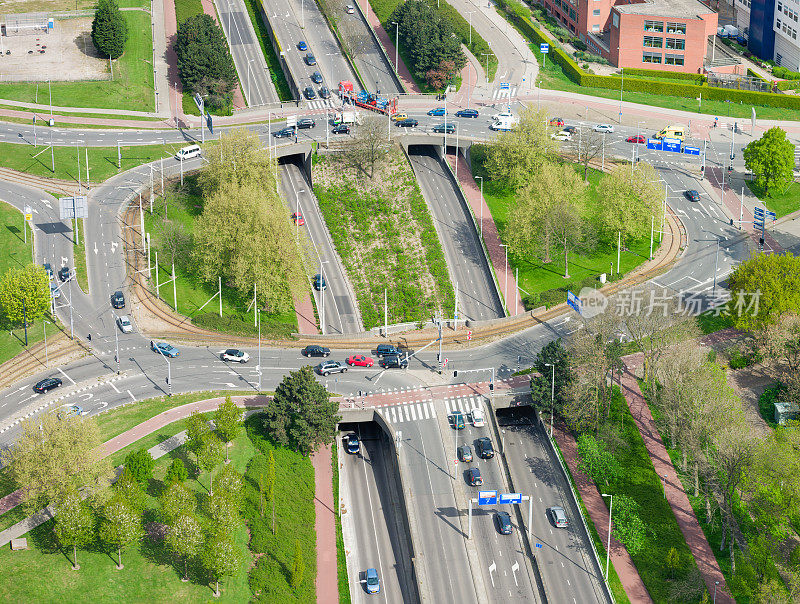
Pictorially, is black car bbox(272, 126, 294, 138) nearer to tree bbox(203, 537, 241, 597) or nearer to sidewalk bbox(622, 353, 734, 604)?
sidewalk bbox(622, 353, 734, 604)

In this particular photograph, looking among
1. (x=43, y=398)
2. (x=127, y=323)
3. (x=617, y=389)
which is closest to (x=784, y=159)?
(x=617, y=389)

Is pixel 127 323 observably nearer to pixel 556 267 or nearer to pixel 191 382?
pixel 191 382

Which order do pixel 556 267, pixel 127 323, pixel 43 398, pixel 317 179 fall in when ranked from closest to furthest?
pixel 43 398 → pixel 127 323 → pixel 556 267 → pixel 317 179

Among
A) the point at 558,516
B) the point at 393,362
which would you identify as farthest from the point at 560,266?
the point at 558,516

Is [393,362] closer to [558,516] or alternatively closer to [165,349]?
[165,349]

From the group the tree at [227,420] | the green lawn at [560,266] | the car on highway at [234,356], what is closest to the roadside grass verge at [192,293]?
the car on highway at [234,356]

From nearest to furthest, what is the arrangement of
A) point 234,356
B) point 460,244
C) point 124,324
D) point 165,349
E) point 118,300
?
1. point 165,349
2. point 234,356
3. point 124,324
4. point 118,300
5. point 460,244
